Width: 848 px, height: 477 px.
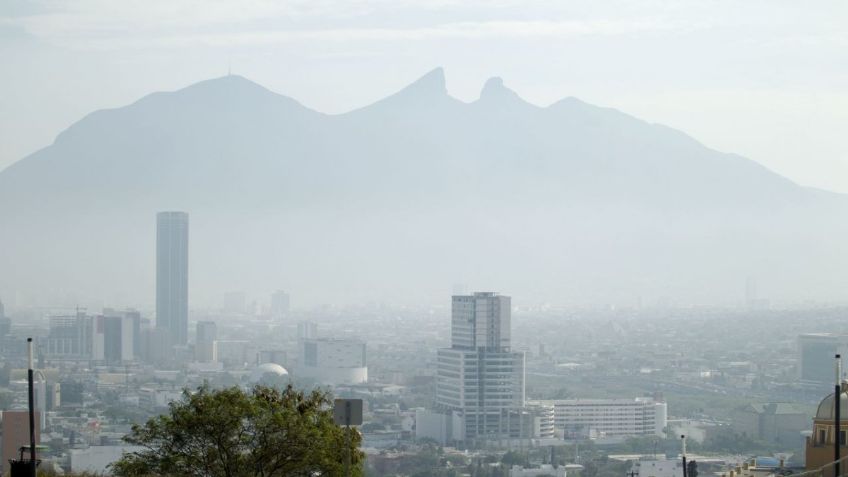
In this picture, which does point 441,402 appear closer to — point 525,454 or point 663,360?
point 525,454

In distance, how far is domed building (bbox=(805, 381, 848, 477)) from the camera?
2618 centimetres

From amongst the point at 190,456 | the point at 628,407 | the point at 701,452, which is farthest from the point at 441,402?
the point at 190,456

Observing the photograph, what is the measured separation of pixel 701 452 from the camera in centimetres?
8619

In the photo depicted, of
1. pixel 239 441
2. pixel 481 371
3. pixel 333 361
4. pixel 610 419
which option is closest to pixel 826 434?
pixel 239 441

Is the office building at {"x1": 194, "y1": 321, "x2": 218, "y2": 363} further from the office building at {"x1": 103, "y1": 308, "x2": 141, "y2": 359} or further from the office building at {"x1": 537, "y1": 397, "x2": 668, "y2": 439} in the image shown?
the office building at {"x1": 537, "y1": 397, "x2": 668, "y2": 439}

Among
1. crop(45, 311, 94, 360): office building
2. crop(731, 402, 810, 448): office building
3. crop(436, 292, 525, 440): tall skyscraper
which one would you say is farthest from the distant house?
crop(45, 311, 94, 360): office building

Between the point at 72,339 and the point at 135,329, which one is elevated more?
the point at 135,329

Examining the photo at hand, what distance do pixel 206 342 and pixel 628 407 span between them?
79.9m

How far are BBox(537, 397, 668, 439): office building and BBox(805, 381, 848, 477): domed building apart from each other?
74.7 metres

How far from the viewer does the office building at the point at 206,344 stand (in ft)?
569

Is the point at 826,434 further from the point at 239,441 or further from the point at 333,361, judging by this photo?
the point at 333,361

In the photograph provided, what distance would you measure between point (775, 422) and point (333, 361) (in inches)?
2404

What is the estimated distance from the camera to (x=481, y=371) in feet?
372

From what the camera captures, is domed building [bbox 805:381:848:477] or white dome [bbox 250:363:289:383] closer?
domed building [bbox 805:381:848:477]
